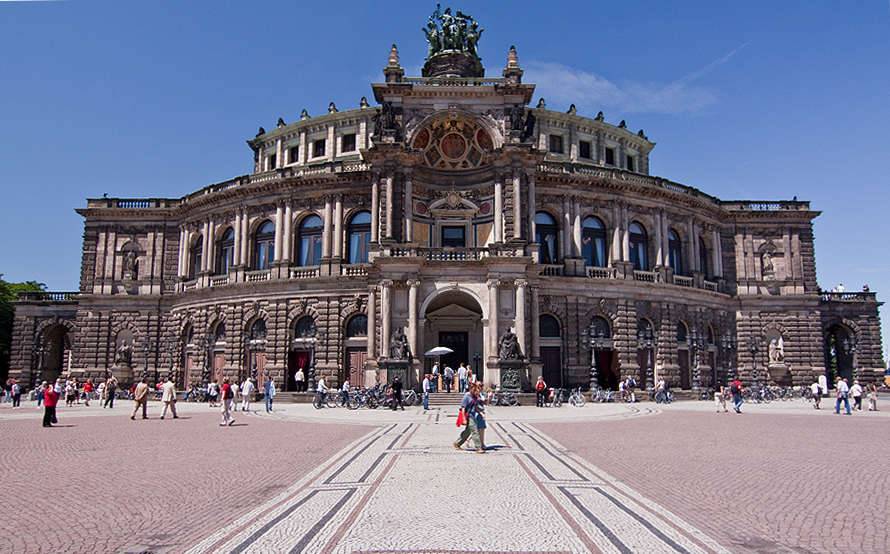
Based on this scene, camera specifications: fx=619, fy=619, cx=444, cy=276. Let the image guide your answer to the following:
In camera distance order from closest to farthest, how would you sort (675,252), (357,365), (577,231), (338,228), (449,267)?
1. (449,267)
2. (357,365)
3. (338,228)
4. (577,231)
5. (675,252)

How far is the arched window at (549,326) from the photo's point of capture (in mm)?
43062

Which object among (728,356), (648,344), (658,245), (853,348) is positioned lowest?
(728,356)

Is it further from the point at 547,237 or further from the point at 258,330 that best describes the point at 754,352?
the point at 258,330

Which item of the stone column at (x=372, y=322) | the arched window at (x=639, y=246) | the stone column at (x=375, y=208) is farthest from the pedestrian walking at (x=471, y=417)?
the arched window at (x=639, y=246)

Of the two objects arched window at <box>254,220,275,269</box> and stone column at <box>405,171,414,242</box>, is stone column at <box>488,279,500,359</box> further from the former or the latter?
arched window at <box>254,220,275,269</box>

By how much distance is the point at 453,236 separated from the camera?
4350 centimetres

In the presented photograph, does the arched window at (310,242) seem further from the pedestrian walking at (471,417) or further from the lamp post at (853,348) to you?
the lamp post at (853,348)

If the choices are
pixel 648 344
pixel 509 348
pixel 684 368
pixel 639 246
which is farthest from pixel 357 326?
pixel 684 368

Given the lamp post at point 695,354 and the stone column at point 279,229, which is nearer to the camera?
the stone column at point 279,229

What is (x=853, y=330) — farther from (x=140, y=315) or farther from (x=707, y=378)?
(x=140, y=315)

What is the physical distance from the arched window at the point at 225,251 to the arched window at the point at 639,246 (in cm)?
3050

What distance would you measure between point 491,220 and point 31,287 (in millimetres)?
58904

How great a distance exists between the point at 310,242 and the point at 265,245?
3910mm

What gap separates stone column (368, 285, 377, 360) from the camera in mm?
38531
